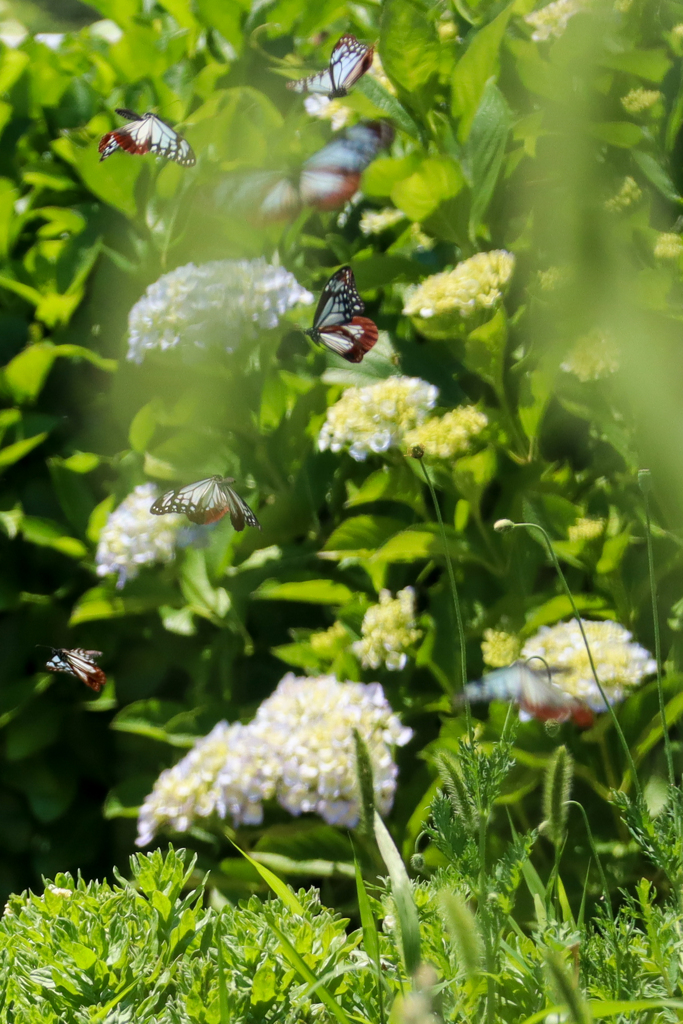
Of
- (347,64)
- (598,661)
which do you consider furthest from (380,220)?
(598,661)

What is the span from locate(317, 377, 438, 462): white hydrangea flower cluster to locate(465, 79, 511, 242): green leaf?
0.33m

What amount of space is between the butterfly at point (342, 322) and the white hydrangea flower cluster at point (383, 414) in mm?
128

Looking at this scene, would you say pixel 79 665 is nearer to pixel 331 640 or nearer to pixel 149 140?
pixel 331 640

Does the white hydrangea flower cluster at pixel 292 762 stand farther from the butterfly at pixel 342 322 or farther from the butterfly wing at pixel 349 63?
the butterfly wing at pixel 349 63

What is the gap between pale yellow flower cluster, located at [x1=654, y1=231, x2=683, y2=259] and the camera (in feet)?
4.46

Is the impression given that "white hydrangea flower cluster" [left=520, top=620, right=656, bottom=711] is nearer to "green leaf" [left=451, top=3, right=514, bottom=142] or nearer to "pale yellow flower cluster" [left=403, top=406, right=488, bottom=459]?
"pale yellow flower cluster" [left=403, top=406, right=488, bottom=459]

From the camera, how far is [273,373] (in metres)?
1.70

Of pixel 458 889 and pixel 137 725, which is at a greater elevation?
pixel 458 889

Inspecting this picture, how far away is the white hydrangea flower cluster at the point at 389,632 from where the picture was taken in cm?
146

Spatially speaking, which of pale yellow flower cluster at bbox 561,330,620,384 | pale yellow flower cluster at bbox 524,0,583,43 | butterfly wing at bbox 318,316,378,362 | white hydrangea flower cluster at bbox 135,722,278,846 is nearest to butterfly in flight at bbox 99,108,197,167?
butterfly wing at bbox 318,316,378,362

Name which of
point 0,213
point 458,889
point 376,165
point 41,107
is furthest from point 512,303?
point 41,107

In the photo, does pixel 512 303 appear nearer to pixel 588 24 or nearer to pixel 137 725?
pixel 588 24

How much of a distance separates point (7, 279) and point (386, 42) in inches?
41.1

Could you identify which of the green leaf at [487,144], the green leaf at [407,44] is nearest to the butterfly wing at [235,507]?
the green leaf at [487,144]
